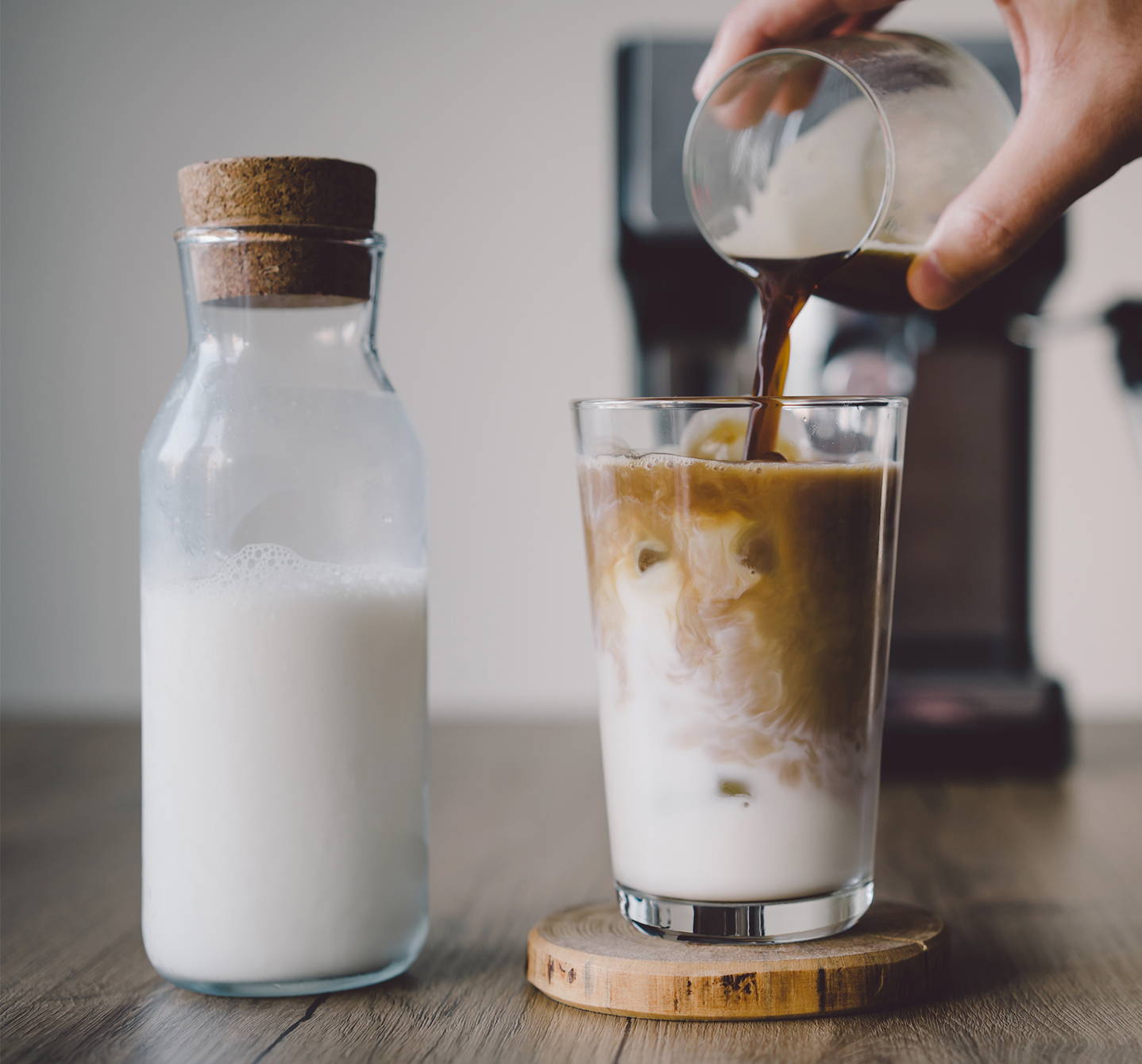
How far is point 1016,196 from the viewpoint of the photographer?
0.59 metres

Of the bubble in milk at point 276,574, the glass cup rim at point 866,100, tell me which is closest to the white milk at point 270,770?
the bubble in milk at point 276,574

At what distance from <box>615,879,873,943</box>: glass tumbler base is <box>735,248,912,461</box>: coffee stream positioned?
22 cm

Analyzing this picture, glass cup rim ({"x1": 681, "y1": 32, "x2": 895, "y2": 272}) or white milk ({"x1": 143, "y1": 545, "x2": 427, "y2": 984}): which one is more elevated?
glass cup rim ({"x1": 681, "y1": 32, "x2": 895, "y2": 272})

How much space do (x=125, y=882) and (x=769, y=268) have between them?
50 centimetres

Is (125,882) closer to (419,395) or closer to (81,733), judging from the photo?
(81,733)

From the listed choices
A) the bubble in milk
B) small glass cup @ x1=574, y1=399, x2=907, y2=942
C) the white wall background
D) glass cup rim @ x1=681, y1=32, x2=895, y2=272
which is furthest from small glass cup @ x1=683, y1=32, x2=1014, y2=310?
the white wall background

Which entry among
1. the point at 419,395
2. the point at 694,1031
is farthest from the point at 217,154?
the point at 694,1031

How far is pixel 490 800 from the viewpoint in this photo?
101 cm

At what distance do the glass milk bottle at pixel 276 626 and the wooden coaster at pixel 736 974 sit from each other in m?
0.08

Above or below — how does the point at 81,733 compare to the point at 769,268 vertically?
below

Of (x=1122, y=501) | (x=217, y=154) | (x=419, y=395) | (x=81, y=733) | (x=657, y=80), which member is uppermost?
(x=217, y=154)

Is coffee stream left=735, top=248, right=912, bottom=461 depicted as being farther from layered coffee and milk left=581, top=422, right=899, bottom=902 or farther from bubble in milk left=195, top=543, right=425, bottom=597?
bubble in milk left=195, top=543, right=425, bottom=597

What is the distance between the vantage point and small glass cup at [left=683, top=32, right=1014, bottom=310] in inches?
23.8

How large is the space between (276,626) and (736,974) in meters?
0.23
